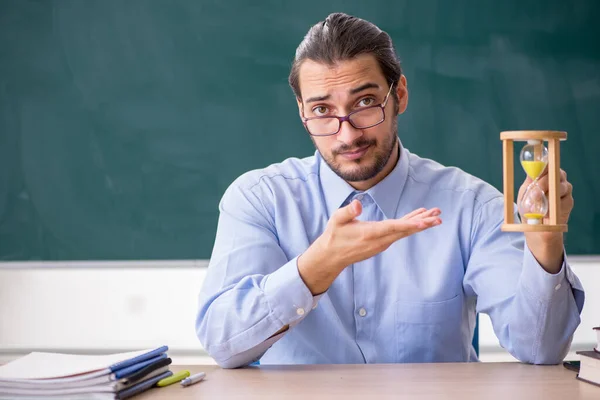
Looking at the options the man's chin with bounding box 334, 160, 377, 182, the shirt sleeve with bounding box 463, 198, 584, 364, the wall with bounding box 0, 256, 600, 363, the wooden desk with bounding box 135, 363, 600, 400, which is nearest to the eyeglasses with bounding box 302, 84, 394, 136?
the man's chin with bounding box 334, 160, 377, 182

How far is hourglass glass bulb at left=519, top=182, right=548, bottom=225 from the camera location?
5.52ft

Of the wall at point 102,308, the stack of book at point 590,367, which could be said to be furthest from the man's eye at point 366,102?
the wall at point 102,308

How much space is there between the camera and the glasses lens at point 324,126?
2.11 meters

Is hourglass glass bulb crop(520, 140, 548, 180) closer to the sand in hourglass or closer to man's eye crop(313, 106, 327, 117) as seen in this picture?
the sand in hourglass

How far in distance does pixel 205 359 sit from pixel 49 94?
151 cm

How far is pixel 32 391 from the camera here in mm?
1521

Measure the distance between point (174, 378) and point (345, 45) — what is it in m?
1.09

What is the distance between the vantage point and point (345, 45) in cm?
216

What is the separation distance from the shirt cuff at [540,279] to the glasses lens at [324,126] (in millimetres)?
652

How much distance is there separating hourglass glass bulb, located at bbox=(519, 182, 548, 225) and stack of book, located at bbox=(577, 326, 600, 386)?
0.29 metres

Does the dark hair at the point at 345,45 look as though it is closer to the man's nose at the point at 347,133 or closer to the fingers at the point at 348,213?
the man's nose at the point at 347,133

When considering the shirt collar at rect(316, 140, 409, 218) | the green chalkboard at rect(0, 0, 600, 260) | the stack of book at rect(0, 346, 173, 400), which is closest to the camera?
the stack of book at rect(0, 346, 173, 400)

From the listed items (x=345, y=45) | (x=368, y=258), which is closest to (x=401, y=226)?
(x=368, y=258)

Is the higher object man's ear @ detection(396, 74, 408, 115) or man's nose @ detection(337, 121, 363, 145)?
man's ear @ detection(396, 74, 408, 115)
